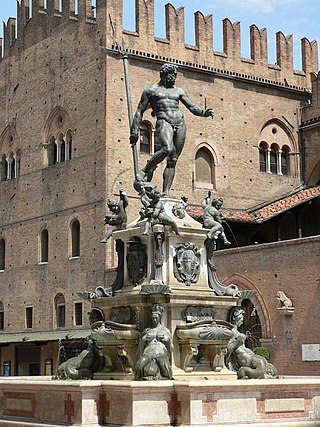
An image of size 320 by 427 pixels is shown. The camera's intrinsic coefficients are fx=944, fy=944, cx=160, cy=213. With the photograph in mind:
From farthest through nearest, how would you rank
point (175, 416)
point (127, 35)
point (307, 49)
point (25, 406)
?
point (307, 49)
point (127, 35)
point (25, 406)
point (175, 416)

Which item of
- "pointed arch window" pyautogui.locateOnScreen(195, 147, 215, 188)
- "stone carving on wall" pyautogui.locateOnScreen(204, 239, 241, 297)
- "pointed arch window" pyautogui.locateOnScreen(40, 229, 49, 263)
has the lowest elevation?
"stone carving on wall" pyautogui.locateOnScreen(204, 239, 241, 297)

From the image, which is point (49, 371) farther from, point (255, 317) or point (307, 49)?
point (307, 49)

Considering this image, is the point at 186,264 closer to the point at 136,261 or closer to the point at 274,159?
the point at 136,261

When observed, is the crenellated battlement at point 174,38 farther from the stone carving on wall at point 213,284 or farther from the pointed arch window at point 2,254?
the stone carving on wall at point 213,284

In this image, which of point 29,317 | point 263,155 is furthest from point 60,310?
point 263,155

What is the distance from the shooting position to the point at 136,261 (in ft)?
40.0

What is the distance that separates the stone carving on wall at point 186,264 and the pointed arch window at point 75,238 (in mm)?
20075

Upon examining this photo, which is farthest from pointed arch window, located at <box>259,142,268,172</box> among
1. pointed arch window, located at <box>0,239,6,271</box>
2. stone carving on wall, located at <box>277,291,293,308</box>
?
pointed arch window, located at <box>0,239,6,271</box>

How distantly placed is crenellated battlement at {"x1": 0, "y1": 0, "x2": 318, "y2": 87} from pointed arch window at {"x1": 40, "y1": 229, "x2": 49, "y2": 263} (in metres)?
7.14

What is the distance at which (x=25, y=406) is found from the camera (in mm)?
11148

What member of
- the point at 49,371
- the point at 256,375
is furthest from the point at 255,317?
the point at 256,375

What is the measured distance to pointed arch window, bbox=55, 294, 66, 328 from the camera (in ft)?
106

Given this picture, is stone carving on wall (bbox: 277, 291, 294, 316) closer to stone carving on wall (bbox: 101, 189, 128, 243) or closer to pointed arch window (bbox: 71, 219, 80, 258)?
pointed arch window (bbox: 71, 219, 80, 258)

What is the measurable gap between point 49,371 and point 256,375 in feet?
68.3
